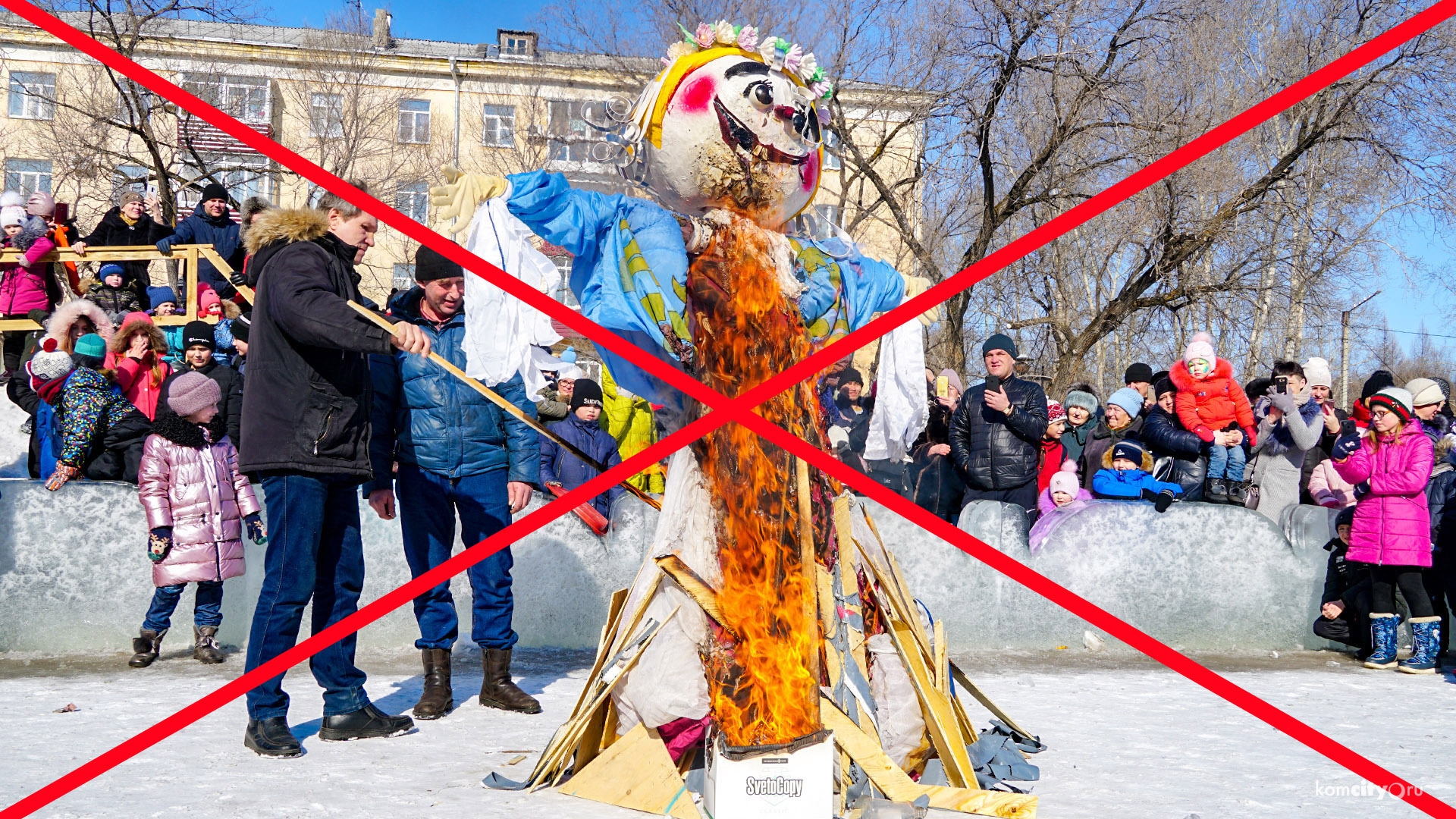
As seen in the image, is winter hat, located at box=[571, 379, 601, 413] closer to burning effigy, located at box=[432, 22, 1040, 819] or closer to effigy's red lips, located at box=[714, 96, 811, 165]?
burning effigy, located at box=[432, 22, 1040, 819]

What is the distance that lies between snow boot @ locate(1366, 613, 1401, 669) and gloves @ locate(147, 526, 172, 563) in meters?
6.03

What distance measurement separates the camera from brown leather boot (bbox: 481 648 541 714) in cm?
448

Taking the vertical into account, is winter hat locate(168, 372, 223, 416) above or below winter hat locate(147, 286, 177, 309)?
below

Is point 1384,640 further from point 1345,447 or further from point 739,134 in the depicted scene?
point 739,134

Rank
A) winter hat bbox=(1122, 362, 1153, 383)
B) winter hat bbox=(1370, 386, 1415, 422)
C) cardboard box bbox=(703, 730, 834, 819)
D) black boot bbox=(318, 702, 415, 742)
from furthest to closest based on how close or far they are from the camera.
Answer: winter hat bbox=(1122, 362, 1153, 383), winter hat bbox=(1370, 386, 1415, 422), black boot bbox=(318, 702, 415, 742), cardboard box bbox=(703, 730, 834, 819)

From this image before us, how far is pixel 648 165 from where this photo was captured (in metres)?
3.30

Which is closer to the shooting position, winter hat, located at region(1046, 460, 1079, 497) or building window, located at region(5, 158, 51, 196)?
winter hat, located at region(1046, 460, 1079, 497)

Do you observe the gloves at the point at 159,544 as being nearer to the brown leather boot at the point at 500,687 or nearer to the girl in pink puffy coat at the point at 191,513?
the girl in pink puffy coat at the point at 191,513

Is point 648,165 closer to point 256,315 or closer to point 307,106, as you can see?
point 256,315

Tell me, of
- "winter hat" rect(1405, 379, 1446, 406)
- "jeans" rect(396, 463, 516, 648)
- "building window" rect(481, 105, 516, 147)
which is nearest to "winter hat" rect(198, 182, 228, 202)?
"jeans" rect(396, 463, 516, 648)

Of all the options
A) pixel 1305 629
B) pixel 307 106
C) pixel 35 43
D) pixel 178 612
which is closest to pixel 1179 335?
pixel 1305 629

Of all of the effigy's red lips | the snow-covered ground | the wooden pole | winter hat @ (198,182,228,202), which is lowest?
the snow-covered ground

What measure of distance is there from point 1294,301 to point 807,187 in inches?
552
